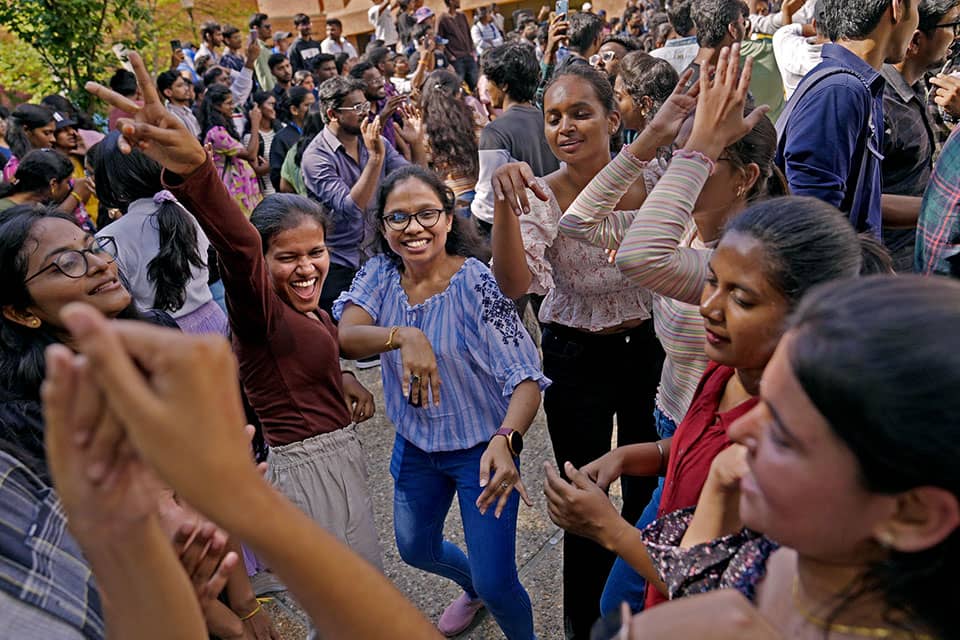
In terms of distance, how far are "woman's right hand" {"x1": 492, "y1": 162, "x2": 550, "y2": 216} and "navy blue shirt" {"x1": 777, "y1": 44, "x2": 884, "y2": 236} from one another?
3.32 feet

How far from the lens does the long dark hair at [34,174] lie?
430 centimetres

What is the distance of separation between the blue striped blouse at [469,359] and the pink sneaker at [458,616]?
2.75 ft

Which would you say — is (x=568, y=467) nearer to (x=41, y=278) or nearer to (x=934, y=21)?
(x=41, y=278)

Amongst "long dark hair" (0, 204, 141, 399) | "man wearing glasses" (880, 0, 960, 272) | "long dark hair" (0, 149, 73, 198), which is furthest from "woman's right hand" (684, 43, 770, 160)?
"long dark hair" (0, 149, 73, 198)

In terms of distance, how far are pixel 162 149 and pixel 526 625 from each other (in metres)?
1.89

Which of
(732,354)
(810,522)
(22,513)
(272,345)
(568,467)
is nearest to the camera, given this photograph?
(810,522)

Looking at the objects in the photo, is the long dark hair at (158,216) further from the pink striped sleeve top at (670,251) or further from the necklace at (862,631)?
the necklace at (862,631)

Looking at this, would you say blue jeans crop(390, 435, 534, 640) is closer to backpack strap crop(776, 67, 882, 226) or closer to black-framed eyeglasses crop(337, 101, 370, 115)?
backpack strap crop(776, 67, 882, 226)

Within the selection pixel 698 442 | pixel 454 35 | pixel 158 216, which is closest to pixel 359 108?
pixel 158 216

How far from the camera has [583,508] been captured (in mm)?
1601

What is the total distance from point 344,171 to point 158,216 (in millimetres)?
1957

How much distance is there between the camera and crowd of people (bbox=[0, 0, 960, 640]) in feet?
2.56

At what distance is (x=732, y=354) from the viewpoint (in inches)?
59.8

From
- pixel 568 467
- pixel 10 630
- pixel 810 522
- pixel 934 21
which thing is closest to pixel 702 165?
pixel 568 467
